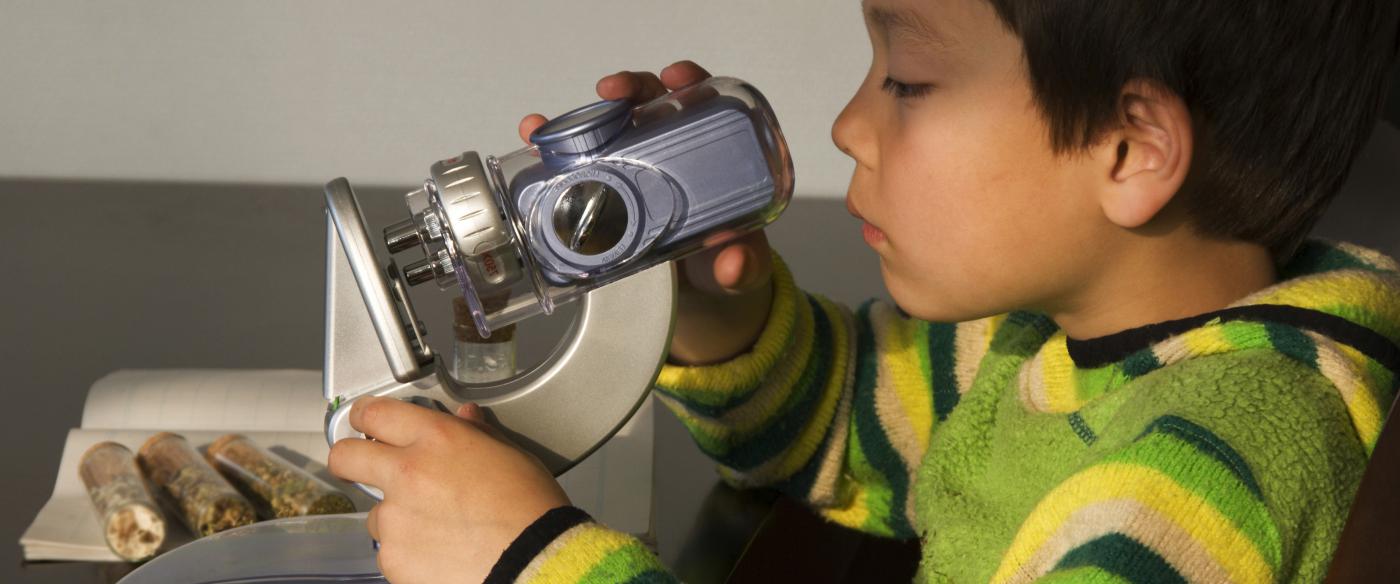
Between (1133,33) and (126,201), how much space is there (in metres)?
0.98

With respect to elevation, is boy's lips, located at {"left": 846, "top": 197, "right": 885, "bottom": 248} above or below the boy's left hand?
above

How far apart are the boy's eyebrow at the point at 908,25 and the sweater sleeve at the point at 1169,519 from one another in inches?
7.4

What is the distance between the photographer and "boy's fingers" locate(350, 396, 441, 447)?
0.62m

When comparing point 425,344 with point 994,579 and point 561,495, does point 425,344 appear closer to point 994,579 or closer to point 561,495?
point 561,495

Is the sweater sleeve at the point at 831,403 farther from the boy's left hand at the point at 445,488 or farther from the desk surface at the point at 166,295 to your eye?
the boy's left hand at the point at 445,488

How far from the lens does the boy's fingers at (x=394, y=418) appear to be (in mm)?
621

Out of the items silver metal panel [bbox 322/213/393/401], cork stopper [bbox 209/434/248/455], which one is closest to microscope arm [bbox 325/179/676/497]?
silver metal panel [bbox 322/213/393/401]

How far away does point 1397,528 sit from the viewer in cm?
48

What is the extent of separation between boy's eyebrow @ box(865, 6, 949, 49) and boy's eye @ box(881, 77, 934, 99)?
2 centimetres

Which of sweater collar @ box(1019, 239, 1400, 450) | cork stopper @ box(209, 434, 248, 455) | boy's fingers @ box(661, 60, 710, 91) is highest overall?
boy's fingers @ box(661, 60, 710, 91)

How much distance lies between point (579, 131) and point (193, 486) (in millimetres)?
327

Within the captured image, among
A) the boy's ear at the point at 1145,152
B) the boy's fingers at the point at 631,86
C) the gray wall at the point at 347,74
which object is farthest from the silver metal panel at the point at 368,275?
the gray wall at the point at 347,74

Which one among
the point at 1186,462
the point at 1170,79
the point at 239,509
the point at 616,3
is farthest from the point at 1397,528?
the point at 616,3

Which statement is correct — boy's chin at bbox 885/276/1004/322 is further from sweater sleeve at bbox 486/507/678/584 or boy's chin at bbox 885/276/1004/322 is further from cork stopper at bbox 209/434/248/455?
cork stopper at bbox 209/434/248/455
